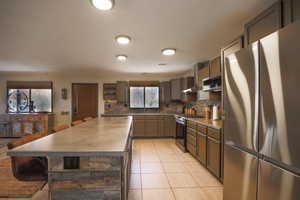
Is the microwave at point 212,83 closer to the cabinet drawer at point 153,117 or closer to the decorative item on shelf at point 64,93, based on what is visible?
the cabinet drawer at point 153,117

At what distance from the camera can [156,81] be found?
613 cm

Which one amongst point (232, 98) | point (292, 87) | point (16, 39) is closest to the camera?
point (292, 87)

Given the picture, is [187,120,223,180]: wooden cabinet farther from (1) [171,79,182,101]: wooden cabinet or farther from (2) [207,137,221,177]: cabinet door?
(1) [171,79,182,101]: wooden cabinet

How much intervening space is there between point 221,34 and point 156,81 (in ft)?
12.3

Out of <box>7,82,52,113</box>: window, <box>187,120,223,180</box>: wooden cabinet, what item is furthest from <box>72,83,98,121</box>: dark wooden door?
<box>187,120,223,180</box>: wooden cabinet

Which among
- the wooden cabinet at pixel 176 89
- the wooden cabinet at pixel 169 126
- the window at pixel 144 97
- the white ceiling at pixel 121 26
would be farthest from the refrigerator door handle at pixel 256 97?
the window at pixel 144 97

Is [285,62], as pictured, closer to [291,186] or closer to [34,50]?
[291,186]

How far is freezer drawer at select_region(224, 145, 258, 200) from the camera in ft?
4.45

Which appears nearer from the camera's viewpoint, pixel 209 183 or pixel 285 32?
pixel 285 32

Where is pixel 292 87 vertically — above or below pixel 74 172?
above

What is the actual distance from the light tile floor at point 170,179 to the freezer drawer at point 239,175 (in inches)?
23.5

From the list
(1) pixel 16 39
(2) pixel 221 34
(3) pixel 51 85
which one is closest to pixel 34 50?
(1) pixel 16 39

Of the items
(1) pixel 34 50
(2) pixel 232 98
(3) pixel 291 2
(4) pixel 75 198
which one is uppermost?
(1) pixel 34 50

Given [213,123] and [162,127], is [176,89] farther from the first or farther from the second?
[213,123]
